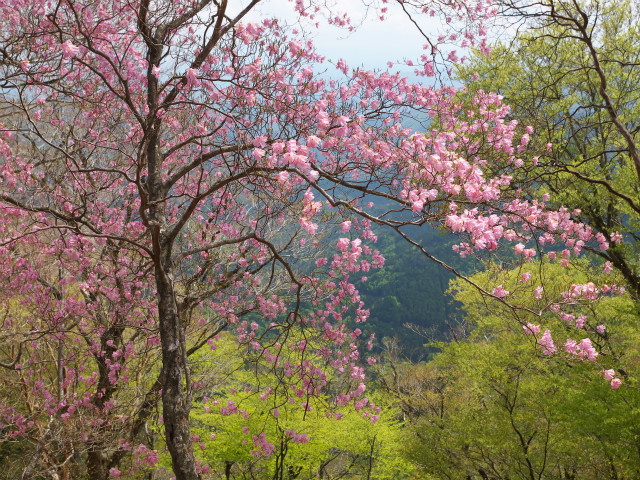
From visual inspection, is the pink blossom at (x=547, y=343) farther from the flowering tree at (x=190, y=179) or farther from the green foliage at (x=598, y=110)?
the green foliage at (x=598, y=110)

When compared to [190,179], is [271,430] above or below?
below

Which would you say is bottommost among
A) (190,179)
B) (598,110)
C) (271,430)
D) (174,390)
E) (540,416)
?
(271,430)

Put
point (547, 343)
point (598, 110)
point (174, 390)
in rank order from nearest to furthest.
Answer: point (547, 343), point (174, 390), point (598, 110)

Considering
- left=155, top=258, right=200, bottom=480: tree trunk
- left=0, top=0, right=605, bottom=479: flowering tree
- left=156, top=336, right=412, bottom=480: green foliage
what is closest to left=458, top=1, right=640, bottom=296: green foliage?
left=0, top=0, right=605, bottom=479: flowering tree

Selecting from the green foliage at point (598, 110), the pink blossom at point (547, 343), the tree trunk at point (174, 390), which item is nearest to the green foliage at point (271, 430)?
the tree trunk at point (174, 390)

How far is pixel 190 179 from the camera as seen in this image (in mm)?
8773

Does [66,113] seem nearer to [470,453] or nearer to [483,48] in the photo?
[483,48]

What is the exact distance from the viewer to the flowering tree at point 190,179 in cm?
402

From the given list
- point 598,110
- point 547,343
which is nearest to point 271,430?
point 547,343

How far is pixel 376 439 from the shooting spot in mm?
13047

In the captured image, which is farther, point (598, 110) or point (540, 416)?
→ point (540, 416)

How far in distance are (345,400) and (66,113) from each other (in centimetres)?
763

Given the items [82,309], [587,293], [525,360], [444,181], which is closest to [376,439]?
[525,360]

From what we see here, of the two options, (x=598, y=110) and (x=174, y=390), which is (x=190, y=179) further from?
(x=598, y=110)
